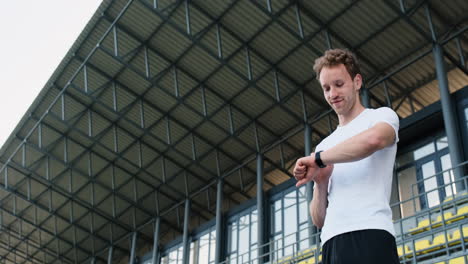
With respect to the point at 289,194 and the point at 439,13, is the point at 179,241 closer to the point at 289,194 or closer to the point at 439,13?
the point at 289,194

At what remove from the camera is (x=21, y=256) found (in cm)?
4616

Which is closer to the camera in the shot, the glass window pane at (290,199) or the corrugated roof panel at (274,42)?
the corrugated roof panel at (274,42)

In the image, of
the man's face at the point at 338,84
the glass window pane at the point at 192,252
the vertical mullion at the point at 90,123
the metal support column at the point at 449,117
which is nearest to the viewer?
the man's face at the point at 338,84

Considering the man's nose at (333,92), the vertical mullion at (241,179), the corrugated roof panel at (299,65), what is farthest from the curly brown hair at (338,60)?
the vertical mullion at (241,179)

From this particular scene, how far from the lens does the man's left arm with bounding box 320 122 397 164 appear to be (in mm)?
2322

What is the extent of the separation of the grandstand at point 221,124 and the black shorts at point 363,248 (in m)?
11.3

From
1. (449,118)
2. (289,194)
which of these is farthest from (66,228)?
(449,118)

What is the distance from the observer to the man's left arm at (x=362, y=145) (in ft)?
7.62

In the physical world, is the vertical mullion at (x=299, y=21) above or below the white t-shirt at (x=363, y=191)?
above

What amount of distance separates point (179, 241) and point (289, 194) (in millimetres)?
10703

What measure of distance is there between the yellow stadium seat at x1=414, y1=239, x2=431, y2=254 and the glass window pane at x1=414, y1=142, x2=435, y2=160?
9005mm

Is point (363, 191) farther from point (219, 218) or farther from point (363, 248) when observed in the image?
point (219, 218)

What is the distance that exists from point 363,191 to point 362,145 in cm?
22

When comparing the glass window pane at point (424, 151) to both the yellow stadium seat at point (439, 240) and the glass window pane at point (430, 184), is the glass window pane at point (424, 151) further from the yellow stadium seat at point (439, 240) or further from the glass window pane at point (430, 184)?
the yellow stadium seat at point (439, 240)
